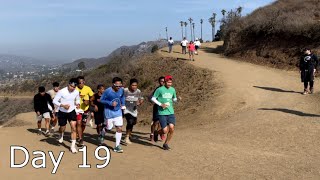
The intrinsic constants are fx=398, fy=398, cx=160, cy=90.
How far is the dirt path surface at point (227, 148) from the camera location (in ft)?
23.9

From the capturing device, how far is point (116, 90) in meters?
8.71

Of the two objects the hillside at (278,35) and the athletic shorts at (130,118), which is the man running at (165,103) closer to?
the athletic shorts at (130,118)

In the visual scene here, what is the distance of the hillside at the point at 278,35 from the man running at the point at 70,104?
56.5ft

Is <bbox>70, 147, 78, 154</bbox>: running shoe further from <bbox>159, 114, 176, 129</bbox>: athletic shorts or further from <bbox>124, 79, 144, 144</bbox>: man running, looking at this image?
<bbox>159, 114, 176, 129</bbox>: athletic shorts

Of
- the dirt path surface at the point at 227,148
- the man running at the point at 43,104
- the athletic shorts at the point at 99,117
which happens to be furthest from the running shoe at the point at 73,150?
the man running at the point at 43,104

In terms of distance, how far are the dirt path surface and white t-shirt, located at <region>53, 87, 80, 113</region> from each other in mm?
1044

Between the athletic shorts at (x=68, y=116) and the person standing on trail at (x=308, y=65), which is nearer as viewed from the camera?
the athletic shorts at (x=68, y=116)

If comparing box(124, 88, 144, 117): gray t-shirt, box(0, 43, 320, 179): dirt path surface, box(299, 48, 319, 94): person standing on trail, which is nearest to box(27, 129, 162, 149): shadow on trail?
box(0, 43, 320, 179): dirt path surface

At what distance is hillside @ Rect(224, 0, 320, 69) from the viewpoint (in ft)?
79.4

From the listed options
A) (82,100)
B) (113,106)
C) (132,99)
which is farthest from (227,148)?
(82,100)

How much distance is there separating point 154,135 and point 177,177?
8.91ft

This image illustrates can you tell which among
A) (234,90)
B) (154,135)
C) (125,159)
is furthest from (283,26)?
(125,159)

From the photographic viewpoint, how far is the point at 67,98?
880 cm

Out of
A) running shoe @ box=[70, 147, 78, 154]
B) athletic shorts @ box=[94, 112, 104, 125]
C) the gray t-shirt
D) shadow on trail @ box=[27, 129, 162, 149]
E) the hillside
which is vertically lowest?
shadow on trail @ box=[27, 129, 162, 149]
